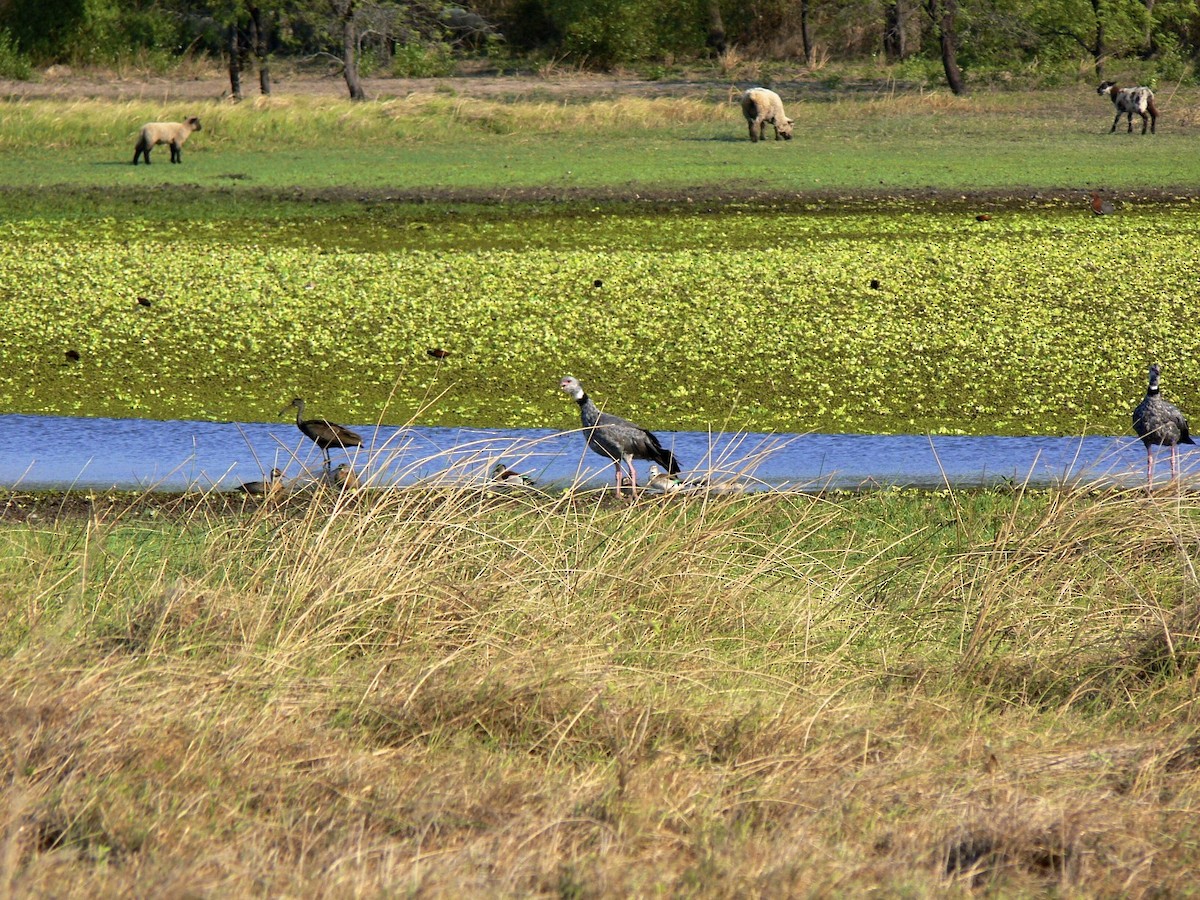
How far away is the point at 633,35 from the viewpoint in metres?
52.2

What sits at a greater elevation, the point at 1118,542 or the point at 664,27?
the point at 664,27

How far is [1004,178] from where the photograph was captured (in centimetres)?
2553

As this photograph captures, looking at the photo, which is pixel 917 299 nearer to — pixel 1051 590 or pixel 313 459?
pixel 313 459

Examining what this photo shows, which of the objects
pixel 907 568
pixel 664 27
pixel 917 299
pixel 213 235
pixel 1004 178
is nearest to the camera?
pixel 907 568

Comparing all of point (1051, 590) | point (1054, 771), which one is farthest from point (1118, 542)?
point (1054, 771)

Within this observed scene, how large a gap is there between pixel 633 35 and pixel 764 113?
64.7 feet

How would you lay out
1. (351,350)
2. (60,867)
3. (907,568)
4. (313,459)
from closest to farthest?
(60,867) < (907,568) < (313,459) < (351,350)

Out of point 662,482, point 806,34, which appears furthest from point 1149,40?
point 662,482

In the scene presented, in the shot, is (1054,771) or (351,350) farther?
(351,350)

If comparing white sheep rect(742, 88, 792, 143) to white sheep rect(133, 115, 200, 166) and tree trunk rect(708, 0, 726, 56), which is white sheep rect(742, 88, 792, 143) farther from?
tree trunk rect(708, 0, 726, 56)

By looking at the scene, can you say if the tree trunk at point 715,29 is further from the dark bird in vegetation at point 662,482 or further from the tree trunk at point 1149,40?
the dark bird in vegetation at point 662,482

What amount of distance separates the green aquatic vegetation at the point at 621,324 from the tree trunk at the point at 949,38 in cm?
2195

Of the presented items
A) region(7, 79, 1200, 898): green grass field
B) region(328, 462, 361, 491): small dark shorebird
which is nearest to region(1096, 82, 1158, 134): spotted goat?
region(7, 79, 1200, 898): green grass field

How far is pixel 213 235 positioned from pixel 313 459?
35.4 ft
